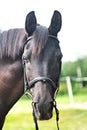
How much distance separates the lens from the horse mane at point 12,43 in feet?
13.8

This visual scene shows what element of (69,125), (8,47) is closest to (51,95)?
(8,47)

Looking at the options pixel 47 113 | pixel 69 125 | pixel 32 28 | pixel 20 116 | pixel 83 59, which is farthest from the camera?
pixel 83 59

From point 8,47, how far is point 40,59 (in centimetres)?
53

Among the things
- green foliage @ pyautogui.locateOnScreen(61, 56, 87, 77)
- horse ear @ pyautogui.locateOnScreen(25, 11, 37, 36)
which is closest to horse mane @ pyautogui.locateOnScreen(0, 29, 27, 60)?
horse ear @ pyautogui.locateOnScreen(25, 11, 37, 36)

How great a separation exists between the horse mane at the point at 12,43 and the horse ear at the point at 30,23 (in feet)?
0.39

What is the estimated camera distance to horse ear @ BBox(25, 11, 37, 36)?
412cm

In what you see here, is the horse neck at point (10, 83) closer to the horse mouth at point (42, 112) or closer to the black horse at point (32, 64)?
the black horse at point (32, 64)

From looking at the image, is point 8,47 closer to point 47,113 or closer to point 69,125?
point 47,113

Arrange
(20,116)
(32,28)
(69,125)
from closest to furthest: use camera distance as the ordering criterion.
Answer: (32,28) < (69,125) < (20,116)

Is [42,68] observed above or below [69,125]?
above

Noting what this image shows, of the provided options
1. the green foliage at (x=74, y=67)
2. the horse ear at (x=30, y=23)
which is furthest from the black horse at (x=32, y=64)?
the green foliage at (x=74, y=67)

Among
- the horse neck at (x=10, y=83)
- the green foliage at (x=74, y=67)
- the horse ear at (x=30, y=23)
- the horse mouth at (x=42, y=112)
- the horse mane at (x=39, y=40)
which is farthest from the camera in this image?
the green foliage at (x=74, y=67)

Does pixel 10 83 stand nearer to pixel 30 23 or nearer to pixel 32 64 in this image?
pixel 32 64

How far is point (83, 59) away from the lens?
2463 inches
